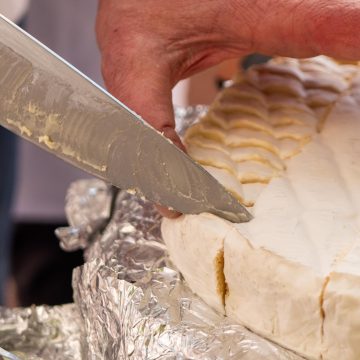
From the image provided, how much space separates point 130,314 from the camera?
104cm

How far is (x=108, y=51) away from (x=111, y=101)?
14.3 inches

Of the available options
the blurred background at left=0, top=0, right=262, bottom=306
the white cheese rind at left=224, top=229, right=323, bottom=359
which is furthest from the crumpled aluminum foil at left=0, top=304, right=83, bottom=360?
the blurred background at left=0, top=0, right=262, bottom=306

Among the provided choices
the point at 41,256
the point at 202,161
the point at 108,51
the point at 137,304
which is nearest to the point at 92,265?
the point at 137,304

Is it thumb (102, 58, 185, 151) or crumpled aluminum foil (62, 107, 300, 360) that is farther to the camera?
thumb (102, 58, 185, 151)

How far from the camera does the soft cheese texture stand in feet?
2.92

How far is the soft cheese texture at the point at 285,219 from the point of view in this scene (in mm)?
890

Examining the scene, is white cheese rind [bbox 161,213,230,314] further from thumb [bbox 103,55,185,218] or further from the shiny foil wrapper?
thumb [bbox 103,55,185,218]

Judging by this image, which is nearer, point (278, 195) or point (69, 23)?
point (278, 195)

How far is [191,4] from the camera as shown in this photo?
49.9 inches

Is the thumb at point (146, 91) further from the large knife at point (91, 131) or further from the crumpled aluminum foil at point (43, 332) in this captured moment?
the crumpled aluminum foil at point (43, 332)

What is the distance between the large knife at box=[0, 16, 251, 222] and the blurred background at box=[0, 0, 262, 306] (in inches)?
51.7

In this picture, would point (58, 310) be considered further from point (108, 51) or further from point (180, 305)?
point (108, 51)

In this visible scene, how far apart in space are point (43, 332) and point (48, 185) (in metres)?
1.70

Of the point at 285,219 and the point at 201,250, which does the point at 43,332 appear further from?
the point at 285,219
